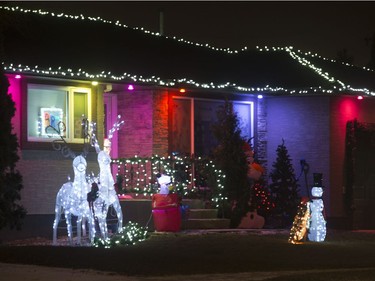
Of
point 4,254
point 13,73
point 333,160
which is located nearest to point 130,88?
point 13,73

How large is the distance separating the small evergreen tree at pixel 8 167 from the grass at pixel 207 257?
1780 mm

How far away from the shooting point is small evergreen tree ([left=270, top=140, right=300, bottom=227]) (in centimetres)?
2617

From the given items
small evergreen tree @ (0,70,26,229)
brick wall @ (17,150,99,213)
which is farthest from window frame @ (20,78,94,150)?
small evergreen tree @ (0,70,26,229)

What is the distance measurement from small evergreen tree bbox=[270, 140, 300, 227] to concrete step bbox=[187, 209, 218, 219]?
3.48 metres

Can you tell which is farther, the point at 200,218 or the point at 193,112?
the point at 193,112

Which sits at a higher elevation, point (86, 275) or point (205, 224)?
point (205, 224)

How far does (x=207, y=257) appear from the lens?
16.6m

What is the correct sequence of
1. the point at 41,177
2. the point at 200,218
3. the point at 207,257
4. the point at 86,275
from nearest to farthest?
the point at 86,275
the point at 207,257
the point at 41,177
the point at 200,218

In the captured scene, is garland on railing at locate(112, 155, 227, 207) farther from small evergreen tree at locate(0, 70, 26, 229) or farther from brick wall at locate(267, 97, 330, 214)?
brick wall at locate(267, 97, 330, 214)

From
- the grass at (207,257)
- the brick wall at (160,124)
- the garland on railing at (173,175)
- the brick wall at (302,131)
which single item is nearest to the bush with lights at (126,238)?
the grass at (207,257)

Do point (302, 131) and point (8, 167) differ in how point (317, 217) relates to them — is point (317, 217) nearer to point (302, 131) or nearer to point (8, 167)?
point (302, 131)

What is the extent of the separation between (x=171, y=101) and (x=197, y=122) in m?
1.44

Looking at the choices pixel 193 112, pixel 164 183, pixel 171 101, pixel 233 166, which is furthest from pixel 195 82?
pixel 164 183

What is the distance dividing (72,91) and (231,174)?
4.83 metres
